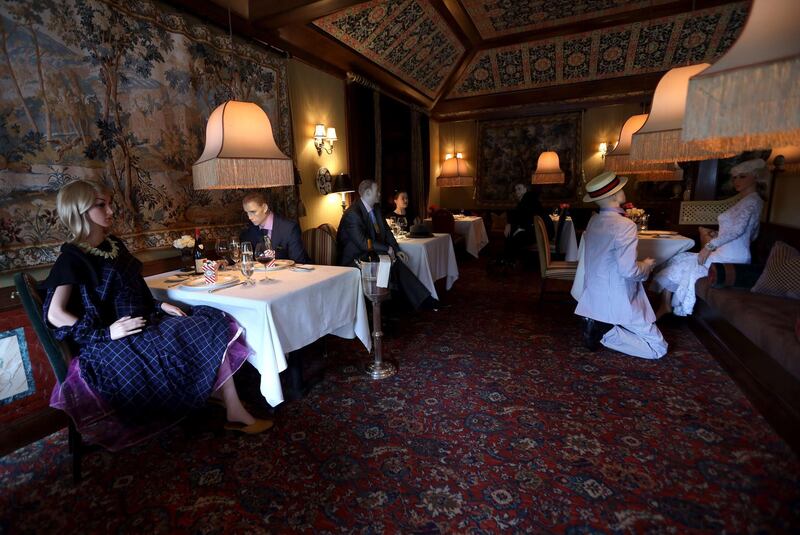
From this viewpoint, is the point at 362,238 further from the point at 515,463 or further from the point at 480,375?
the point at 515,463

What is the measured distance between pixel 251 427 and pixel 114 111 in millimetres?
2261

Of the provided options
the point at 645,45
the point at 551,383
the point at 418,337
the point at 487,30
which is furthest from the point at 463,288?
the point at 645,45

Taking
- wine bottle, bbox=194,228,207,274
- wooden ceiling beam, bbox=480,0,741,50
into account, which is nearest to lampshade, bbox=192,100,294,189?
wine bottle, bbox=194,228,207,274

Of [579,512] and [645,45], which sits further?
[645,45]

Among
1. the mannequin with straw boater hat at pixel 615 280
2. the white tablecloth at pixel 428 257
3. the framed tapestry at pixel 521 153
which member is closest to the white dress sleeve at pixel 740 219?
the mannequin with straw boater hat at pixel 615 280

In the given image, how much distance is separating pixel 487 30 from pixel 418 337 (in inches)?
198

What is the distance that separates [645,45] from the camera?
19.6 feet

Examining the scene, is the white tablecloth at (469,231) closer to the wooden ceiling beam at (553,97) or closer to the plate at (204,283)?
the wooden ceiling beam at (553,97)

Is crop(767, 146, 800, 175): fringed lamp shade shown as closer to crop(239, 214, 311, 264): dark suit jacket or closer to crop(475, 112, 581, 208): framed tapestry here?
crop(239, 214, 311, 264): dark suit jacket

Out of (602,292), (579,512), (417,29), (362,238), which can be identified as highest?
(417,29)

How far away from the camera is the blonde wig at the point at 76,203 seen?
1.79m

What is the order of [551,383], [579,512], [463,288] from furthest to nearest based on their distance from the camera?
[463,288]
[551,383]
[579,512]

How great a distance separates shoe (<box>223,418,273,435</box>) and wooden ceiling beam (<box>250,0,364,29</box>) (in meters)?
3.23

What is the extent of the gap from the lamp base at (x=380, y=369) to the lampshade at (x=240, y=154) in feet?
4.70
